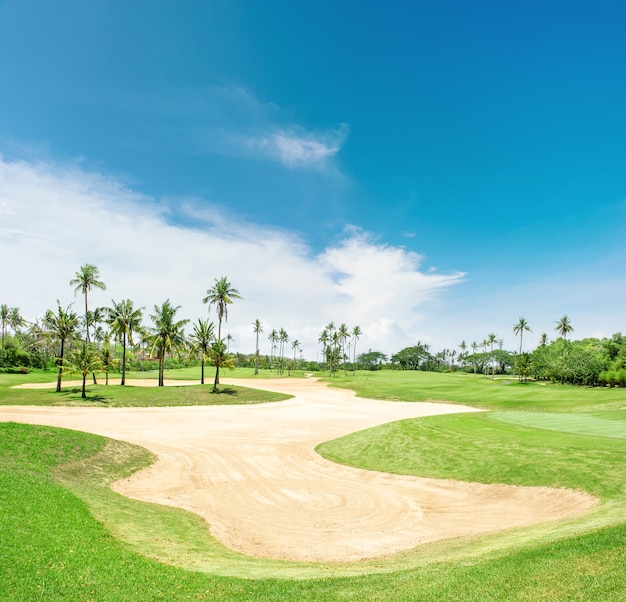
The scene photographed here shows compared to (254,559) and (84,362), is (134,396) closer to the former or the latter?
(84,362)

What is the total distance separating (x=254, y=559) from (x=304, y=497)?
25.3ft

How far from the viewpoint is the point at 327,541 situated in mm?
14773

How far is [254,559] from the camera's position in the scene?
12.9m

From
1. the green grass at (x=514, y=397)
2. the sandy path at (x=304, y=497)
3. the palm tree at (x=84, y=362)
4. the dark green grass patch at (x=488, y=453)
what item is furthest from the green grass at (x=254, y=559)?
the palm tree at (x=84, y=362)

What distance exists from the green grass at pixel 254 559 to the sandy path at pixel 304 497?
1210 mm

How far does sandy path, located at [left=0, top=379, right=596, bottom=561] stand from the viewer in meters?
15.0

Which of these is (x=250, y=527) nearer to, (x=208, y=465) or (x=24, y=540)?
(x=24, y=540)

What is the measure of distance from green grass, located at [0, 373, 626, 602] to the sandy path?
121cm

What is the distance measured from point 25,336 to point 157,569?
180 metres

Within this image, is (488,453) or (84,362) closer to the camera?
(488,453)

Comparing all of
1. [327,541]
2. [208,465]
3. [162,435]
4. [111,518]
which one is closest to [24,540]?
[111,518]

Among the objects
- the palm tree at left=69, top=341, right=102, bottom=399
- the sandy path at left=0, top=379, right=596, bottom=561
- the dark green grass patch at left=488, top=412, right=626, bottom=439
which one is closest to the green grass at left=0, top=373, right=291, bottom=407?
the palm tree at left=69, top=341, right=102, bottom=399

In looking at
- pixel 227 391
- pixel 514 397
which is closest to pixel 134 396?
pixel 227 391

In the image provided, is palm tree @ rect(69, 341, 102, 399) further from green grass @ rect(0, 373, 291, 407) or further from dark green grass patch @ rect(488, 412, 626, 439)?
dark green grass patch @ rect(488, 412, 626, 439)
